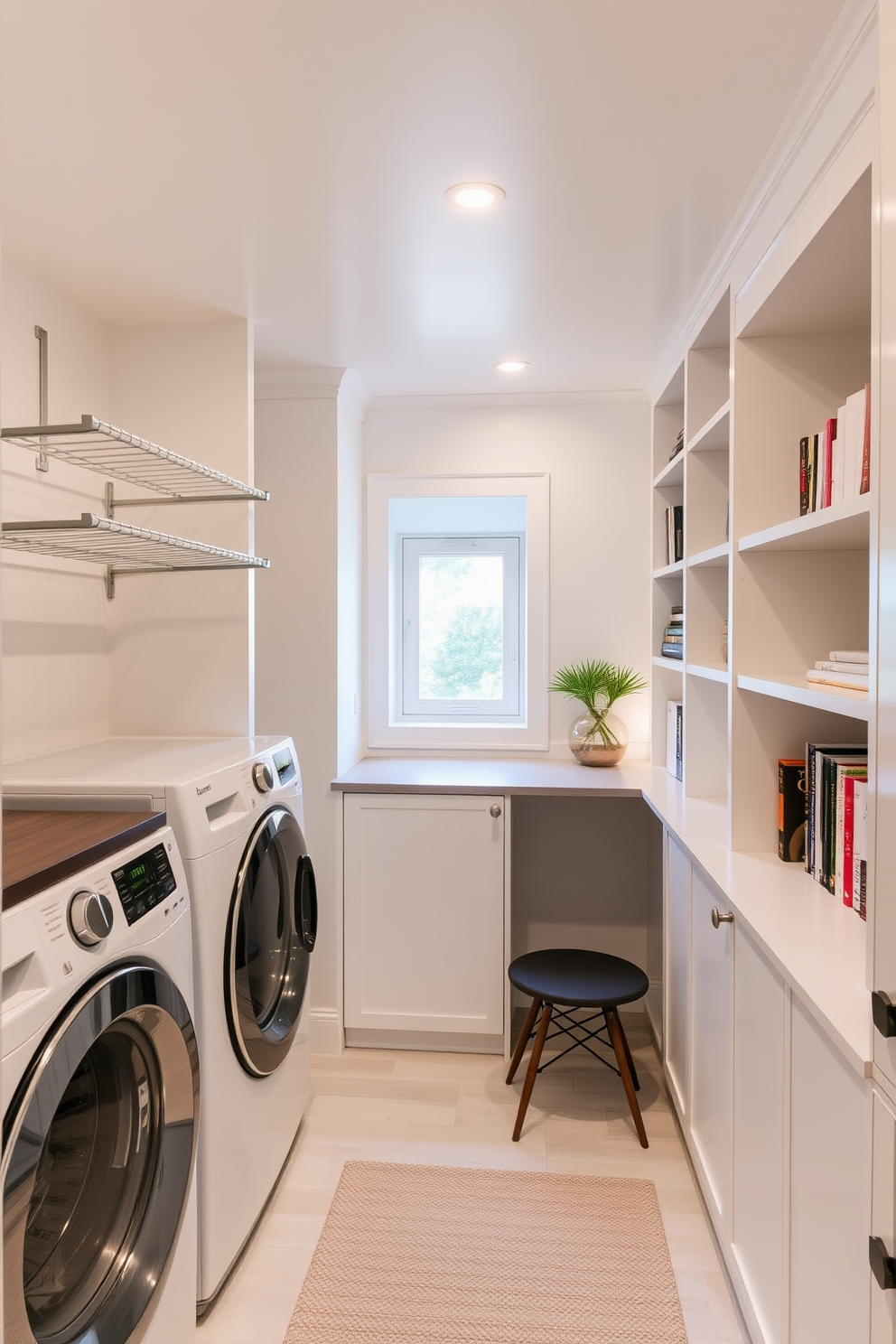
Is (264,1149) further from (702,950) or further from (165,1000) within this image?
(702,950)

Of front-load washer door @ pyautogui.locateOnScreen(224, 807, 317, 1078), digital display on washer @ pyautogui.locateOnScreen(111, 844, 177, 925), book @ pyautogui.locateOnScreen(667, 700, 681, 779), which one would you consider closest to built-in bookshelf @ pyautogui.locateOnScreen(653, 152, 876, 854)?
book @ pyautogui.locateOnScreen(667, 700, 681, 779)

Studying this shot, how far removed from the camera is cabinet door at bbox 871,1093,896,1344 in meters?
1.00

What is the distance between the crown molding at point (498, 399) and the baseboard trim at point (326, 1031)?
7.34 feet

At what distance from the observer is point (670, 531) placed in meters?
3.10

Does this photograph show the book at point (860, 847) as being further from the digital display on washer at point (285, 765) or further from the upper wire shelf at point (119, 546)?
the upper wire shelf at point (119, 546)

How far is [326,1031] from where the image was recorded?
Answer: 3.09m

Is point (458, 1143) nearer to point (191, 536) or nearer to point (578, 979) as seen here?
point (578, 979)

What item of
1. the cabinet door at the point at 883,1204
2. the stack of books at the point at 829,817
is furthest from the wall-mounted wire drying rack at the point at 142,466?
the cabinet door at the point at 883,1204

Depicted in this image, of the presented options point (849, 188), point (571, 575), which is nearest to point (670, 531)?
point (571, 575)

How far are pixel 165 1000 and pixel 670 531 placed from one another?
2.24 metres

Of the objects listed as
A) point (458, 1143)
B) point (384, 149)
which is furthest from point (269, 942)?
point (384, 149)

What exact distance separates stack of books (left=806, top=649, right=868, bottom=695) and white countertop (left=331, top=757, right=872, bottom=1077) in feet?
1.36

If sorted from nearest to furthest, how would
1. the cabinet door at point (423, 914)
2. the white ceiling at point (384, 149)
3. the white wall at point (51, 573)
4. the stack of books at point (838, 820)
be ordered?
the white ceiling at point (384, 149) < the stack of books at point (838, 820) < the white wall at point (51, 573) < the cabinet door at point (423, 914)

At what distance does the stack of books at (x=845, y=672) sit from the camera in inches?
59.8
